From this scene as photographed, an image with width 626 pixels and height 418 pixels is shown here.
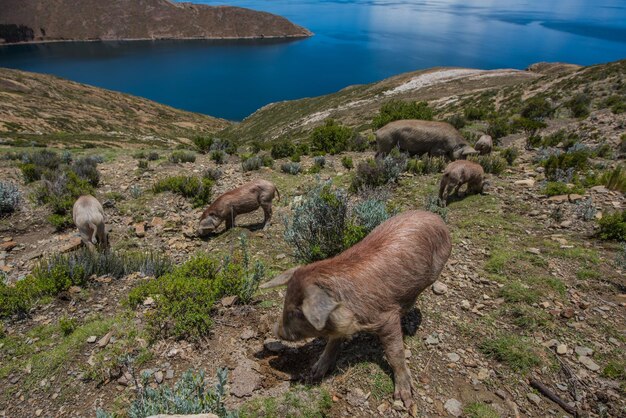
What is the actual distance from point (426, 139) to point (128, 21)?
20277cm

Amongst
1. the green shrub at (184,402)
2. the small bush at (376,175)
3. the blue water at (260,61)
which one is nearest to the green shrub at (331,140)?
the small bush at (376,175)

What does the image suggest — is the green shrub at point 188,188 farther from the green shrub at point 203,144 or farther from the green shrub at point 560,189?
the green shrub at point 560,189

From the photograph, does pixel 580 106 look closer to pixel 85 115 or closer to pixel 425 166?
pixel 425 166

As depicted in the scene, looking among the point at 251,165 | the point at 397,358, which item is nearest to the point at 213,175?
the point at 251,165

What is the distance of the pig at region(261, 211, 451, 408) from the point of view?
3473 mm

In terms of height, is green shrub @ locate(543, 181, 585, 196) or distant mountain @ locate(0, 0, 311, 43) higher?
distant mountain @ locate(0, 0, 311, 43)

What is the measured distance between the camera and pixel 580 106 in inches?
773

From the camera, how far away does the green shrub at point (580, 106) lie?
19188 mm

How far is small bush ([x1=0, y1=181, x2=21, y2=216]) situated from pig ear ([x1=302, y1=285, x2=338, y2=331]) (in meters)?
9.90

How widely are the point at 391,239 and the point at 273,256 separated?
352 cm

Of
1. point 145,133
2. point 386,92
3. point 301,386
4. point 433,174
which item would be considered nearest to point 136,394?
point 301,386

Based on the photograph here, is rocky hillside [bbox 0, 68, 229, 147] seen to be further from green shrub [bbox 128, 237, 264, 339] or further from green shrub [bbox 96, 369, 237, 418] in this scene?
green shrub [bbox 96, 369, 237, 418]

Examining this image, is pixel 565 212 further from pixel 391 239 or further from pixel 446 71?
pixel 446 71

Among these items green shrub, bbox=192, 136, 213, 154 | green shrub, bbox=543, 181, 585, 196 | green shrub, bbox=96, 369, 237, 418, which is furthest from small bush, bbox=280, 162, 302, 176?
green shrub, bbox=96, 369, 237, 418
